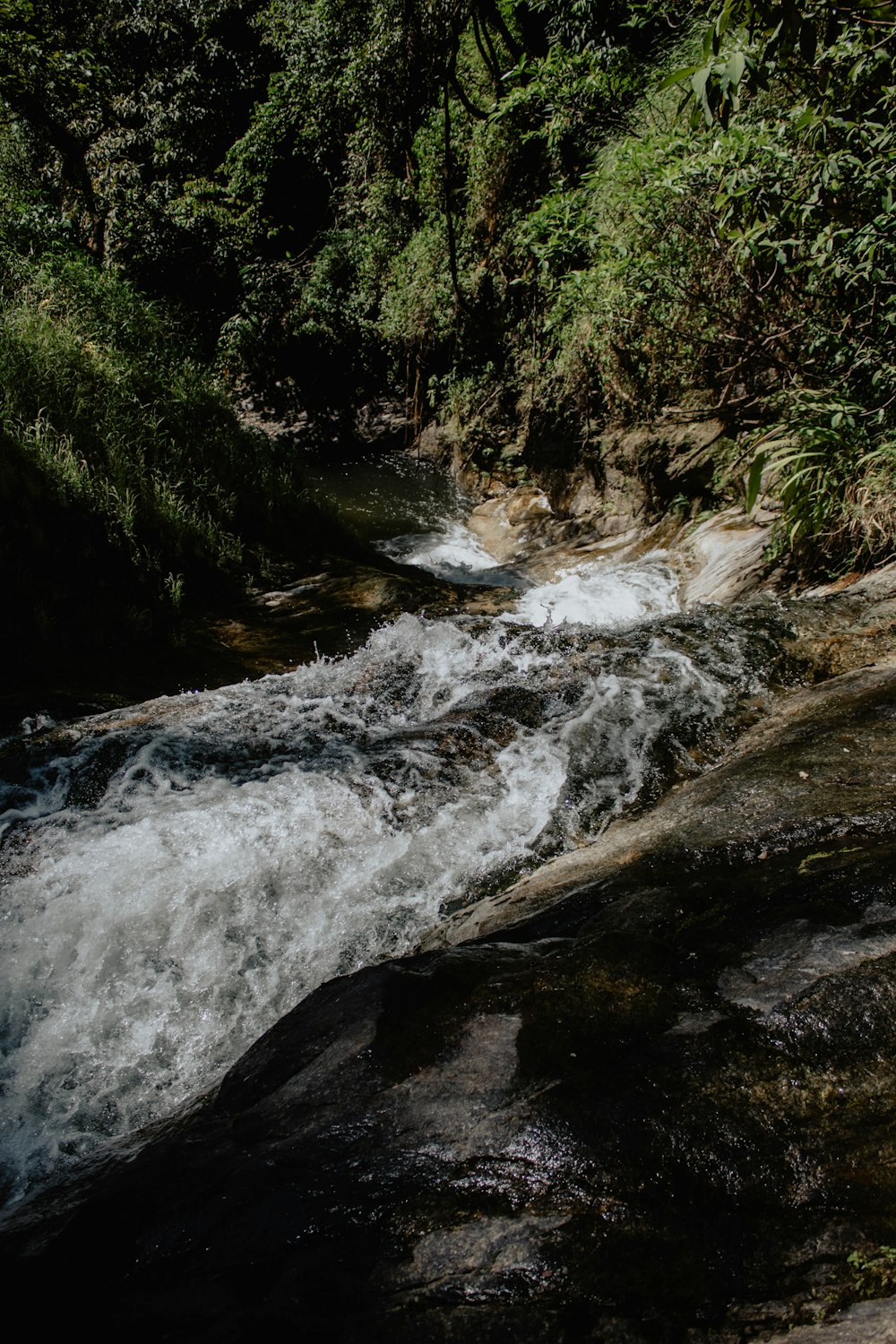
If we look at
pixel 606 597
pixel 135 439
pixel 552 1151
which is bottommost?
pixel 552 1151

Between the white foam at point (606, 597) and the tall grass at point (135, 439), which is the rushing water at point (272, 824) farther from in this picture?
the tall grass at point (135, 439)

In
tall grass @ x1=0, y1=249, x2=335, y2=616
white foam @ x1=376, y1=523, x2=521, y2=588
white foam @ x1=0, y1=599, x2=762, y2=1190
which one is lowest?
white foam @ x1=0, y1=599, x2=762, y2=1190

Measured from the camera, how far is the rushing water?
2.32 metres

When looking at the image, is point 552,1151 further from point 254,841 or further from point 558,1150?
point 254,841

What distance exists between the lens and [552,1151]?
1226 millimetres

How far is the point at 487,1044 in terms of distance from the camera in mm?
→ 1487

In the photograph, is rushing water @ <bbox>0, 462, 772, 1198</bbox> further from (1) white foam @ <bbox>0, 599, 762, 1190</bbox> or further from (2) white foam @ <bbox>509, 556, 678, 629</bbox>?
(2) white foam @ <bbox>509, 556, 678, 629</bbox>

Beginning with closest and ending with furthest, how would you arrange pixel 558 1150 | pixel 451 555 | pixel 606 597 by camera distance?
pixel 558 1150 < pixel 606 597 < pixel 451 555

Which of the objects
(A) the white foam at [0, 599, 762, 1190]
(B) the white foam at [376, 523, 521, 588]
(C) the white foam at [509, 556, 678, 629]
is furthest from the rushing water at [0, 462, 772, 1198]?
(B) the white foam at [376, 523, 521, 588]

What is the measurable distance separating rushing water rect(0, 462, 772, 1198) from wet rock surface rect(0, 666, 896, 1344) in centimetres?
53

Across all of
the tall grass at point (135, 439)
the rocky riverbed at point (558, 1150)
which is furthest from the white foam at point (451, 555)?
the rocky riverbed at point (558, 1150)

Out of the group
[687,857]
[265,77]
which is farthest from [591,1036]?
[265,77]

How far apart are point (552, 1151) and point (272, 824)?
205 cm

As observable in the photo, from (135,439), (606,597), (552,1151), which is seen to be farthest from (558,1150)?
(135,439)
